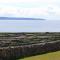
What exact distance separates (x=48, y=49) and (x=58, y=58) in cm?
12

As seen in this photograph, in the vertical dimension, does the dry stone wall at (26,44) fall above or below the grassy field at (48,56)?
above

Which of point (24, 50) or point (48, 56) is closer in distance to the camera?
point (24, 50)

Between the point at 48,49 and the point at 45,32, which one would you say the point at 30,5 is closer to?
the point at 45,32

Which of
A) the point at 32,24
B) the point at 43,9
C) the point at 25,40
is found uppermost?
the point at 43,9

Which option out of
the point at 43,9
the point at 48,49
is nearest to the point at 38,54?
the point at 48,49

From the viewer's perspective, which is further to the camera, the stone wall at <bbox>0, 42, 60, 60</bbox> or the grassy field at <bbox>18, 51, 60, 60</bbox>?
the grassy field at <bbox>18, 51, 60, 60</bbox>

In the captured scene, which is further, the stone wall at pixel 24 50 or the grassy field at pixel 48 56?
the grassy field at pixel 48 56

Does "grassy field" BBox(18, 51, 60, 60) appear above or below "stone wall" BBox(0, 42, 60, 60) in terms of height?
below

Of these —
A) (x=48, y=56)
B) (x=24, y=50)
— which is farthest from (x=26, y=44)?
(x=48, y=56)

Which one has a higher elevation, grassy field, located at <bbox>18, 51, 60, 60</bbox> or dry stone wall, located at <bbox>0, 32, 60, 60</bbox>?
dry stone wall, located at <bbox>0, 32, 60, 60</bbox>

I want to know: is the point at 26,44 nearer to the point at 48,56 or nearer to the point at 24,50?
the point at 24,50

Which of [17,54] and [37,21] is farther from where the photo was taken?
[37,21]

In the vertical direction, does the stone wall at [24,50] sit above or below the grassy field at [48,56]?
above

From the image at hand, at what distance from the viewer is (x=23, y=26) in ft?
3.59
